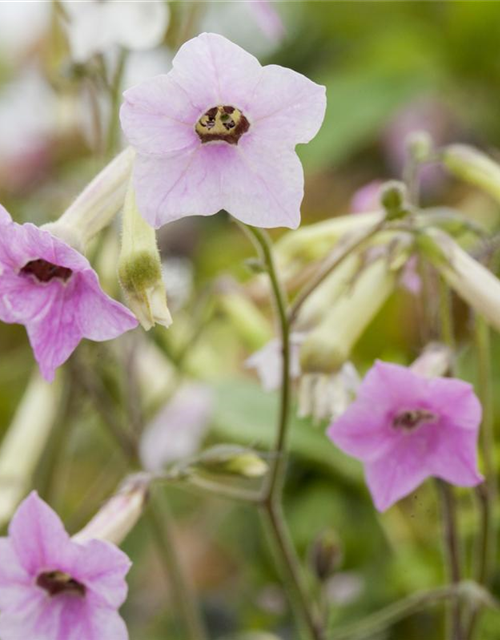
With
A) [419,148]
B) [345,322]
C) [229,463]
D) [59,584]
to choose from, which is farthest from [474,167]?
[59,584]

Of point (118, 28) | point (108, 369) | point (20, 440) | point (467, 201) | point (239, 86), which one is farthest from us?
point (467, 201)

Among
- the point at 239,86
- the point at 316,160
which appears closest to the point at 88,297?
the point at 239,86

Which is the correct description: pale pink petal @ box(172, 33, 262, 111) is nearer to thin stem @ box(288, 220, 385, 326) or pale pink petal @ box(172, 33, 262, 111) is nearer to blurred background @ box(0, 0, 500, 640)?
thin stem @ box(288, 220, 385, 326)

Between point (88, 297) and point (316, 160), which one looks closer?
point (88, 297)

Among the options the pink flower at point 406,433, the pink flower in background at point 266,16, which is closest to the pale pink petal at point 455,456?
the pink flower at point 406,433

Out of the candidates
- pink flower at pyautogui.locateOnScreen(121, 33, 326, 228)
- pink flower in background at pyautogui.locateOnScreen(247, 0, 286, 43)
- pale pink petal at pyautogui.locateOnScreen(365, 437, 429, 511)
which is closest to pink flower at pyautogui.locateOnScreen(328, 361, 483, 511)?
pale pink petal at pyautogui.locateOnScreen(365, 437, 429, 511)

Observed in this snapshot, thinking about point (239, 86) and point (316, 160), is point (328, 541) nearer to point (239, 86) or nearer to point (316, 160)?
point (239, 86)
